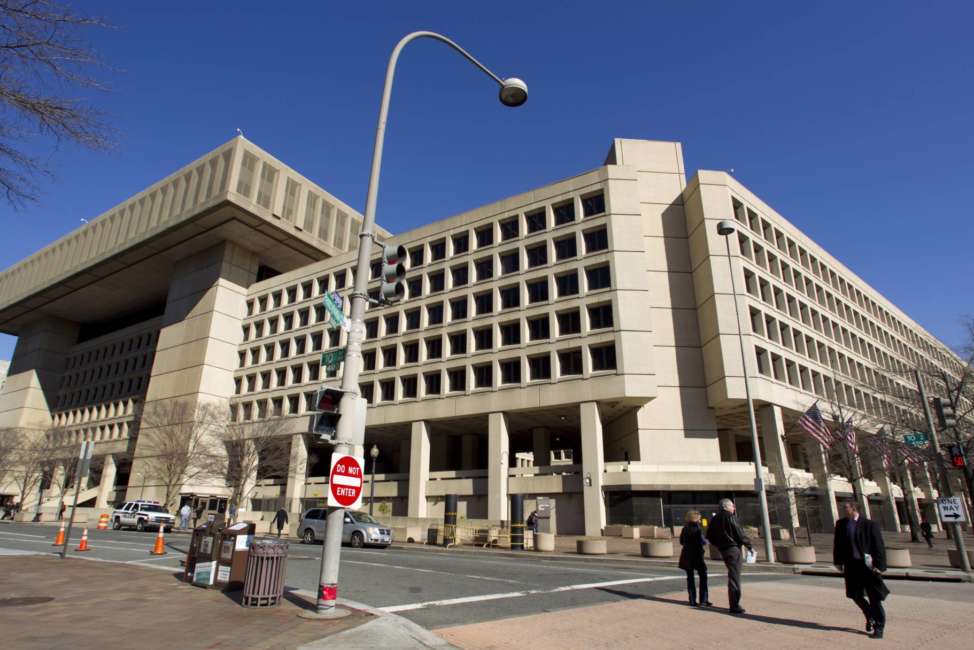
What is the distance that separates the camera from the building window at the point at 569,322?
125ft

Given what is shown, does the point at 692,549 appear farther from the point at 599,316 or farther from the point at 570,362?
the point at 599,316

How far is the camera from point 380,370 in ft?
152

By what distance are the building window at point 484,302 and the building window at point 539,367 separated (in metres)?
5.38

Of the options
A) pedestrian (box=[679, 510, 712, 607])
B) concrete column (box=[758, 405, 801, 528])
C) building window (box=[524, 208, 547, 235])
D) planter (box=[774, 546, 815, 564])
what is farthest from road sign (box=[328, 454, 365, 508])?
building window (box=[524, 208, 547, 235])

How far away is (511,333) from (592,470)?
449 inches

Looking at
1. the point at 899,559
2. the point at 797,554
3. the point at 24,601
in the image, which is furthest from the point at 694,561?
the point at 899,559

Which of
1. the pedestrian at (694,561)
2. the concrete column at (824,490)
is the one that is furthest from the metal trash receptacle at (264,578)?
the concrete column at (824,490)

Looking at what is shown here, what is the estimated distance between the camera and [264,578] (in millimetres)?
8477

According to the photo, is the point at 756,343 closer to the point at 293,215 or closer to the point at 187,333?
the point at 293,215

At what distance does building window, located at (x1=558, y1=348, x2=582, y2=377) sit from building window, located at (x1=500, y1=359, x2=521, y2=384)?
3152 millimetres

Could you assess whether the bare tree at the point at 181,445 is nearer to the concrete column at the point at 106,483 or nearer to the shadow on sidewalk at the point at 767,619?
the concrete column at the point at 106,483

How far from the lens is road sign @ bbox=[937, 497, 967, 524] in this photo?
16688 mm

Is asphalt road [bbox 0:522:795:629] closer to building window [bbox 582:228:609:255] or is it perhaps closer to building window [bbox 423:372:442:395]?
building window [bbox 582:228:609:255]

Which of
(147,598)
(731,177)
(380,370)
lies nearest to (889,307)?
(731,177)
